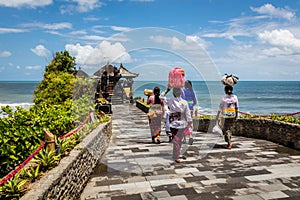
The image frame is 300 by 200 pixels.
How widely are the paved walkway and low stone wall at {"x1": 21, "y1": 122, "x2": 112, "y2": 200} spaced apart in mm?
239

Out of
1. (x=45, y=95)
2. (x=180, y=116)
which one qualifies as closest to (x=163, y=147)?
(x=180, y=116)

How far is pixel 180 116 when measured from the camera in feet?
21.4

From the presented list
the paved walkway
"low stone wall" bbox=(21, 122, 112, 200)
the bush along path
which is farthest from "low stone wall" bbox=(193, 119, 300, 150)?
"low stone wall" bbox=(21, 122, 112, 200)

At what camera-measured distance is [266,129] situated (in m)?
9.05

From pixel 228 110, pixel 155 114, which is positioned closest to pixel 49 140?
pixel 155 114

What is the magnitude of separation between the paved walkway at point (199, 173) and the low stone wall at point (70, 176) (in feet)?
0.78

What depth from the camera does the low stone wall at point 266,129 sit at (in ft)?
25.3

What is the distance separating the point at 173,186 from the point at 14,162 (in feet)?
8.81

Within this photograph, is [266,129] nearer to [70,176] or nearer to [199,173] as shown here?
[199,173]

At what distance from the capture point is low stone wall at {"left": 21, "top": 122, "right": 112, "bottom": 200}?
3.16m

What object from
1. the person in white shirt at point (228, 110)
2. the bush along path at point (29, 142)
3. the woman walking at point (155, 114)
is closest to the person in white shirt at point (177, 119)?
the person in white shirt at point (228, 110)

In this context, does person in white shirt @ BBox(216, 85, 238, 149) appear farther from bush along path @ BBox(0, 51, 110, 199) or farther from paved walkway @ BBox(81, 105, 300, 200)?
bush along path @ BBox(0, 51, 110, 199)

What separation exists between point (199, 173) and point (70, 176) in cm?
258

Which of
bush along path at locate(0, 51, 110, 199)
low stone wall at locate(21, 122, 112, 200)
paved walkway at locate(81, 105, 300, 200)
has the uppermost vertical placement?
bush along path at locate(0, 51, 110, 199)
